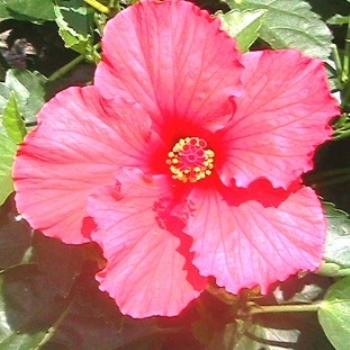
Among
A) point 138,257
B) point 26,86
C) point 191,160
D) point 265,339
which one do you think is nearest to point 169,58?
point 191,160

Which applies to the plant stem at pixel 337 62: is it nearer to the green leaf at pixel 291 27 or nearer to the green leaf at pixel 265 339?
the green leaf at pixel 291 27

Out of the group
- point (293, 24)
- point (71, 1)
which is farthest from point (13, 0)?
point (293, 24)

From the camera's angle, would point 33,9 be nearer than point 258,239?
No

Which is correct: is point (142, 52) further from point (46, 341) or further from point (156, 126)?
point (46, 341)

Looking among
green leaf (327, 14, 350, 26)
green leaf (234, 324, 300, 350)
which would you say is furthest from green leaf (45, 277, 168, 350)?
green leaf (327, 14, 350, 26)

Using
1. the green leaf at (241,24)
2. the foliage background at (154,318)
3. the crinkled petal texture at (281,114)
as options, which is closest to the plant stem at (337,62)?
the foliage background at (154,318)

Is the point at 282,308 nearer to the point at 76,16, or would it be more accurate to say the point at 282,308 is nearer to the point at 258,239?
the point at 258,239
